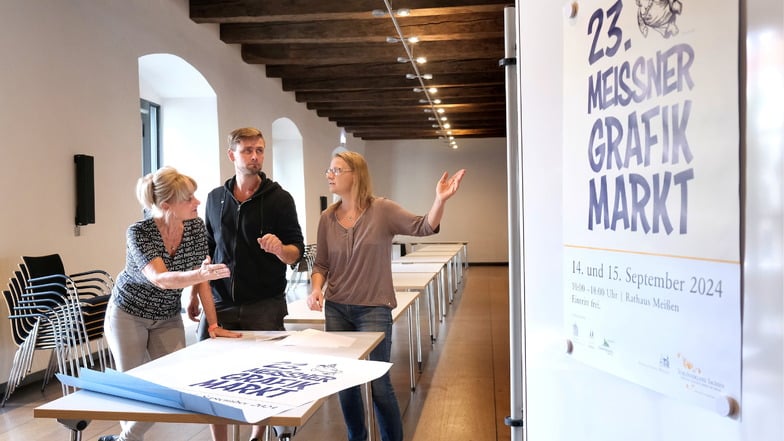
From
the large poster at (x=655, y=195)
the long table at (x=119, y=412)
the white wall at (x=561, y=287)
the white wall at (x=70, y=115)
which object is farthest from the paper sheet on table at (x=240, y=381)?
the white wall at (x=70, y=115)

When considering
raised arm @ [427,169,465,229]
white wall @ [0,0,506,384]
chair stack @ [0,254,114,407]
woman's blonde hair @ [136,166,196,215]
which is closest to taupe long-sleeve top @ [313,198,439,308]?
raised arm @ [427,169,465,229]

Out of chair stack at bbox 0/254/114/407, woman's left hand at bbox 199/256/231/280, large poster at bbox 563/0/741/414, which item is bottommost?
chair stack at bbox 0/254/114/407

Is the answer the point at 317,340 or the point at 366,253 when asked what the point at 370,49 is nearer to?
the point at 366,253

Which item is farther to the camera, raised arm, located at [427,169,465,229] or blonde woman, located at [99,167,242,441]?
raised arm, located at [427,169,465,229]

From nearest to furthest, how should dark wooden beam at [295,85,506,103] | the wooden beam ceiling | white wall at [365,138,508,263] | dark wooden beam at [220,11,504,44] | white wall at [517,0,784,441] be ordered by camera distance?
white wall at [517,0,784,441]
the wooden beam ceiling
dark wooden beam at [220,11,504,44]
dark wooden beam at [295,85,506,103]
white wall at [365,138,508,263]

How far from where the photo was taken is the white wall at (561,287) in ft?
2.62

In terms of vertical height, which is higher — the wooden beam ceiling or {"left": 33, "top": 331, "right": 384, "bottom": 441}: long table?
the wooden beam ceiling

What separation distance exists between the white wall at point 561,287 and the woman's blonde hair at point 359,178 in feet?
4.62

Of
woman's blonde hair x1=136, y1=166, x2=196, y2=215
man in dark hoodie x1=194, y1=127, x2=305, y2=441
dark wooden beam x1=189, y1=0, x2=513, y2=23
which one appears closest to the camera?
woman's blonde hair x1=136, y1=166, x2=196, y2=215

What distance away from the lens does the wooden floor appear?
366 cm

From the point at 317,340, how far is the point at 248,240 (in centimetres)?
63

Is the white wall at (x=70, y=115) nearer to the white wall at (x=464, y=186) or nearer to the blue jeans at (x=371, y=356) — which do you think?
the blue jeans at (x=371, y=356)

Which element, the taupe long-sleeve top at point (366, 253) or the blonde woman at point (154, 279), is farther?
the taupe long-sleeve top at point (366, 253)

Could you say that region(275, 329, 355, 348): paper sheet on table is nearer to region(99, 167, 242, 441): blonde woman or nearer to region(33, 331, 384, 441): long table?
region(99, 167, 242, 441): blonde woman
